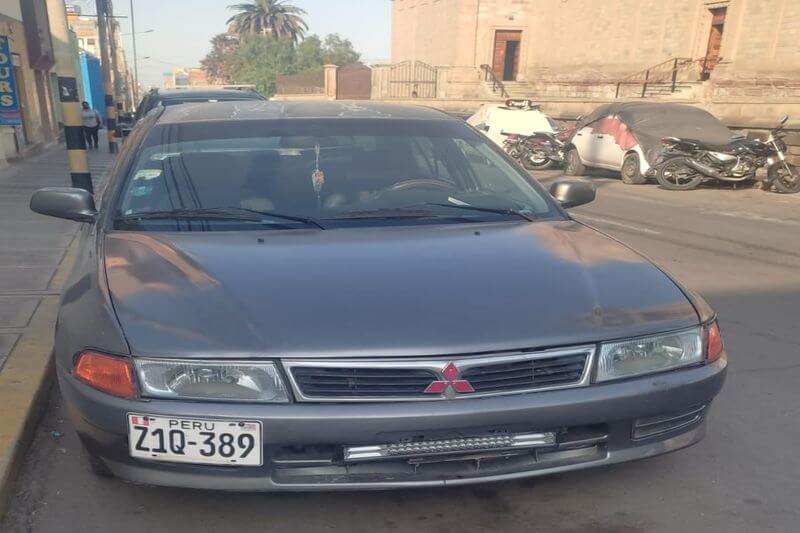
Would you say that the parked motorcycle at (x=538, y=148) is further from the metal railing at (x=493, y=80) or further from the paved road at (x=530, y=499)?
the metal railing at (x=493, y=80)

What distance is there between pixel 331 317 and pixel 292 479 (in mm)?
537

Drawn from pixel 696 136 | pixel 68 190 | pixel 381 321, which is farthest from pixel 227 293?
pixel 696 136

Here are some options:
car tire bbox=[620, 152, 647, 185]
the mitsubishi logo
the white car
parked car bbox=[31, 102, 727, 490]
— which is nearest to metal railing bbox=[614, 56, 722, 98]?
the white car

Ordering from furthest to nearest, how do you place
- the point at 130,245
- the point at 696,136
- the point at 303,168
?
the point at 696,136, the point at 303,168, the point at 130,245

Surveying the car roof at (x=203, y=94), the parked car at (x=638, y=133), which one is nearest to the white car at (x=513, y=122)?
the parked car at (x=638, y=133)

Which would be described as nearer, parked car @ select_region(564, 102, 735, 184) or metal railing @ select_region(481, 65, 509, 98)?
parked car @ select_region(564, 102, 735, 184)

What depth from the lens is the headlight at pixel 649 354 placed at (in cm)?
240

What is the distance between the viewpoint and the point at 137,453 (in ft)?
7.48

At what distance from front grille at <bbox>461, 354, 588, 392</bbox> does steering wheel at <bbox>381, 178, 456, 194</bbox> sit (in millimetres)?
1441

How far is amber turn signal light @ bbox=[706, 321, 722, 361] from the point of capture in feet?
8.63

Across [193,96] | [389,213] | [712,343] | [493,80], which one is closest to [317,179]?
[389,213]

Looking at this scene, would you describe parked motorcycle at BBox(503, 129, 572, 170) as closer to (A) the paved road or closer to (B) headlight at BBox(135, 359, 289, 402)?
(A) the paved road

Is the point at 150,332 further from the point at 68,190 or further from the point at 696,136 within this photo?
the point at 696,136

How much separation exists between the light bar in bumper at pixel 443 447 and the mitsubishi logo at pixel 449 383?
169 mm
